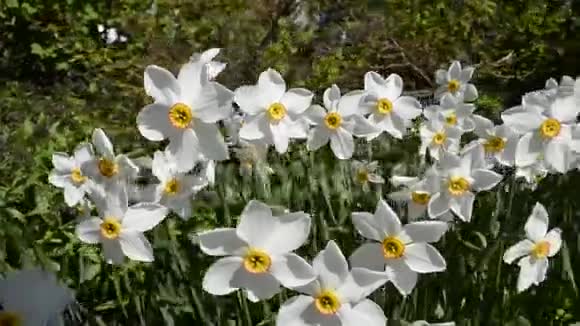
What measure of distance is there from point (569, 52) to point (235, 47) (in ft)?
8.08

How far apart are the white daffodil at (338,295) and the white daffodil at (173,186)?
0.55 meters

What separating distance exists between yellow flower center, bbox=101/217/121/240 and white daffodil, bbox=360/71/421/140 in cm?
106

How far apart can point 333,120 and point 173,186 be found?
22.4 inches

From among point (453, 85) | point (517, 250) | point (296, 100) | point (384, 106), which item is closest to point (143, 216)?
point (296, 100)

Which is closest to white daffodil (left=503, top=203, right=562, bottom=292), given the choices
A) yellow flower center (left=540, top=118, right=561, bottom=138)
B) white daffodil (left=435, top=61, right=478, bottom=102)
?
yellow flower center (left=540, top=118, right=561, bottom=138)

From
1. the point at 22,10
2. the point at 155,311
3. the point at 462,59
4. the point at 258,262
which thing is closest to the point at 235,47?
the point at 22,10

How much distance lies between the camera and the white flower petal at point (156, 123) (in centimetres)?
185

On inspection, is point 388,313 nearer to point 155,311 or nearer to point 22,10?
point 155,311

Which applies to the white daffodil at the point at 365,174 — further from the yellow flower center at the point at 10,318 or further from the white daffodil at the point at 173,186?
the yellow flower center at the point at 10,318

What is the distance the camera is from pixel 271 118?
216 cm

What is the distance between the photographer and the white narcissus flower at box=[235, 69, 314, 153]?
2.13 meters

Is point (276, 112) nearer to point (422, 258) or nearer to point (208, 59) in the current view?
point (208, 59)

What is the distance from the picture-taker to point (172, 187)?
2.05 m

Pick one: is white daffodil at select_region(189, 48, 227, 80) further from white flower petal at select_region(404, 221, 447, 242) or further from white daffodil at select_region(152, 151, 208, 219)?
white flower petal at select_region(404, 221, 447, 242)
